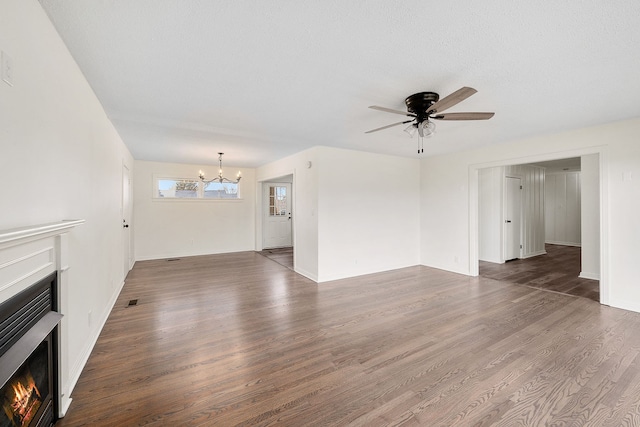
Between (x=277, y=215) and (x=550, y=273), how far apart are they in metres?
6.59

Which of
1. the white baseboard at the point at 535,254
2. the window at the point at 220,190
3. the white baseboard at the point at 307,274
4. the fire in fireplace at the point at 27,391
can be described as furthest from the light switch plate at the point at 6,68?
the white baseboard at the point at 535,254

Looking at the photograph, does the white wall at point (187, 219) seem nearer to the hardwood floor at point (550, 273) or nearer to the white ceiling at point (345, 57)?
the white ceiling at point (345, 57)

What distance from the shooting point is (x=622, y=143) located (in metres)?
3.38

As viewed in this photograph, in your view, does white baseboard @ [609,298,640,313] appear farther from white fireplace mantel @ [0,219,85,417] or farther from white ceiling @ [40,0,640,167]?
white fireplace mantel @ [0,219,85,417]

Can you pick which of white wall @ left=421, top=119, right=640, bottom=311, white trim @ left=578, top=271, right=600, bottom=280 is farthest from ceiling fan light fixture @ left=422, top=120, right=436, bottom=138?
white trim @ left=578, top=271, right=600, bottom=280

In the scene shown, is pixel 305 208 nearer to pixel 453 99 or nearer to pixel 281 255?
pixel 281 255

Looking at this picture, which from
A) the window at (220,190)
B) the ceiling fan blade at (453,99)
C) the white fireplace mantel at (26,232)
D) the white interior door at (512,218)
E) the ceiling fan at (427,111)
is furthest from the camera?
the window at (220,190)

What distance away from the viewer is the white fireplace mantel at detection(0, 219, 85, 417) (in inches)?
43.5

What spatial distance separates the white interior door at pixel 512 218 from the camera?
6.24 m

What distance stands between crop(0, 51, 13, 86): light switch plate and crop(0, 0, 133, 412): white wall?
1.1 inches

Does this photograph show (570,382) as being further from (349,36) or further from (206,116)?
(206,116)

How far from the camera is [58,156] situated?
1687 millimetres

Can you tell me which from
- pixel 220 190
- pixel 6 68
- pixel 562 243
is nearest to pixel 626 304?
pixel 6 68

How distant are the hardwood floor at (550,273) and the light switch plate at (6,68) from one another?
595 centimetres
